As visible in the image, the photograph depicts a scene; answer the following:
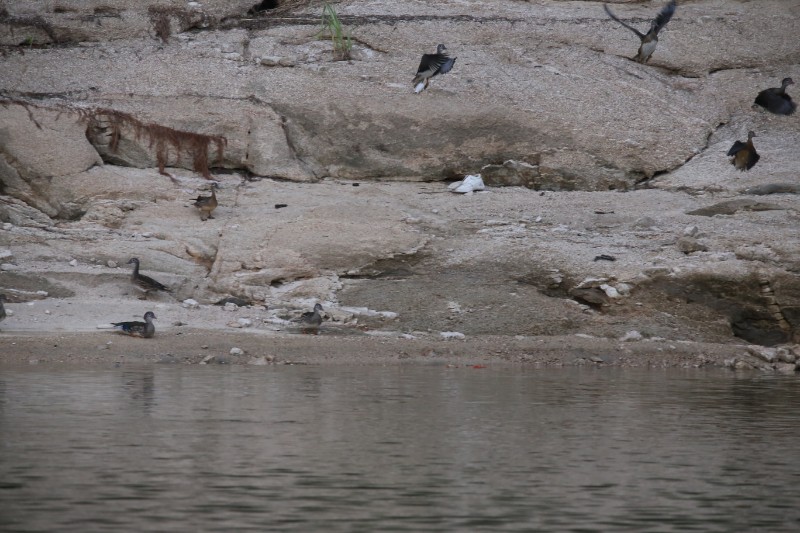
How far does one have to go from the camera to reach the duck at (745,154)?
16.9 metres

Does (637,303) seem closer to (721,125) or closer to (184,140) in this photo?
(721,125)

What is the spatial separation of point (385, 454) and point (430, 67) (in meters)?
10.6

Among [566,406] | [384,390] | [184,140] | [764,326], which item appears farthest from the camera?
[184,140]

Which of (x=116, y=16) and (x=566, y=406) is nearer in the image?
(x=566, y=406)

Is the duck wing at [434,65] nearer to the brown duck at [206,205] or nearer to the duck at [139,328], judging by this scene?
the brown duck at [206,205]

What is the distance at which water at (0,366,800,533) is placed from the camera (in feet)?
19.3

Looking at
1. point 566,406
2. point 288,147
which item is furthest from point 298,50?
point 566,406

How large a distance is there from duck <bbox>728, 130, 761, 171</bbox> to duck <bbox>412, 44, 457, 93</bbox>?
14.3ft

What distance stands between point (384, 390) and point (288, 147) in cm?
805

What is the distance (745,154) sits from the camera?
16984 millimetres

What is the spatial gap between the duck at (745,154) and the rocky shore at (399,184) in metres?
0.23

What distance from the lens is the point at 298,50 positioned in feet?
63.1

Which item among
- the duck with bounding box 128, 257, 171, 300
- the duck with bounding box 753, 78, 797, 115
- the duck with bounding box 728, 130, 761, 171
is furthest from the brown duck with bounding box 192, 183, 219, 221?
the duck with bounding box 753, 78, 797, 115

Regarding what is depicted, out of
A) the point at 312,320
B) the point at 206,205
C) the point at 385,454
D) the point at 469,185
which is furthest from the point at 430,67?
the point at 385,454
